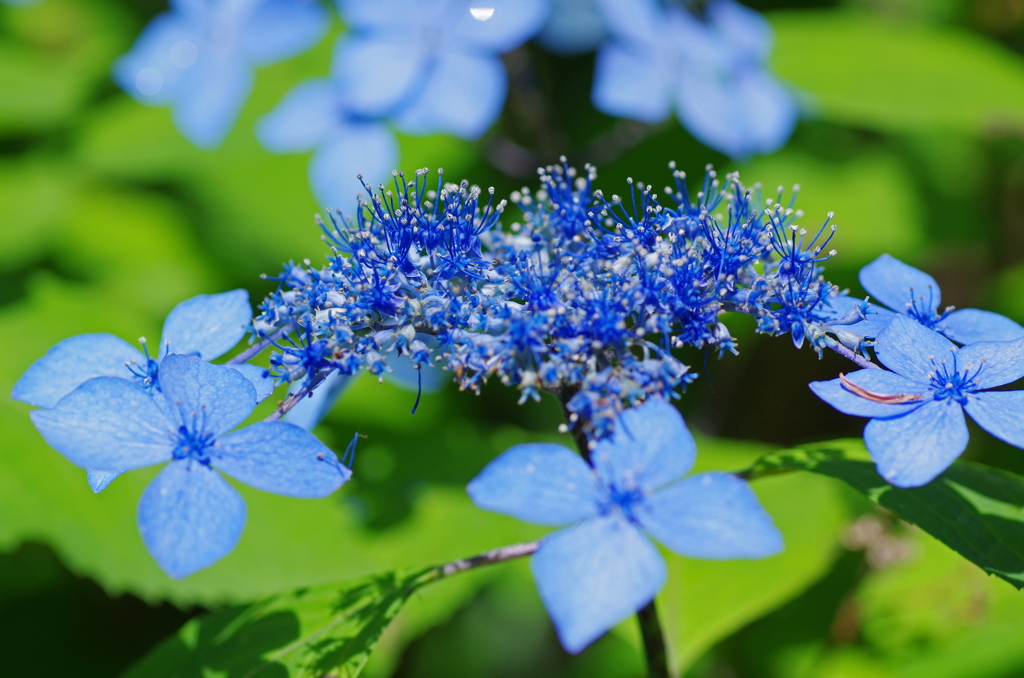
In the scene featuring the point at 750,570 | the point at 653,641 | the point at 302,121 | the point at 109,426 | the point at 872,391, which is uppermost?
the point at 109,426

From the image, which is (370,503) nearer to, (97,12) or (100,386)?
(100,386)

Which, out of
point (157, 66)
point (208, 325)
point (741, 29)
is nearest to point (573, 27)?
point (741, 29)

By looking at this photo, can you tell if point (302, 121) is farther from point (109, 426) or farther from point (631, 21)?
point (109, 426)

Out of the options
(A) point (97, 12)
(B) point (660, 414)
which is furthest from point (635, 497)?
(A) point (97, 12)

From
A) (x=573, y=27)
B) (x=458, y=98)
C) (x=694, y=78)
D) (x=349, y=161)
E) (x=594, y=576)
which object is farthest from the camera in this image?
(x=573, y=27)

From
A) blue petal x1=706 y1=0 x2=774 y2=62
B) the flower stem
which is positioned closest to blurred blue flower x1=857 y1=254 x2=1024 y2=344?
the flower stem

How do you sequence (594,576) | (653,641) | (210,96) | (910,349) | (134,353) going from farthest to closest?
(210,96) < (653,641) < (134,353) < (910,349) < (594,576)

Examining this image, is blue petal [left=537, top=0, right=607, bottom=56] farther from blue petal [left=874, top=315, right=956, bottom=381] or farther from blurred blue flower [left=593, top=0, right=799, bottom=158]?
blue petal [left=874, top=315, right=956, bottom=381]

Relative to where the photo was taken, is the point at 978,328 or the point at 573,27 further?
the point at 573,27

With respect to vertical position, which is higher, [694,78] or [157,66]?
[157,66]
